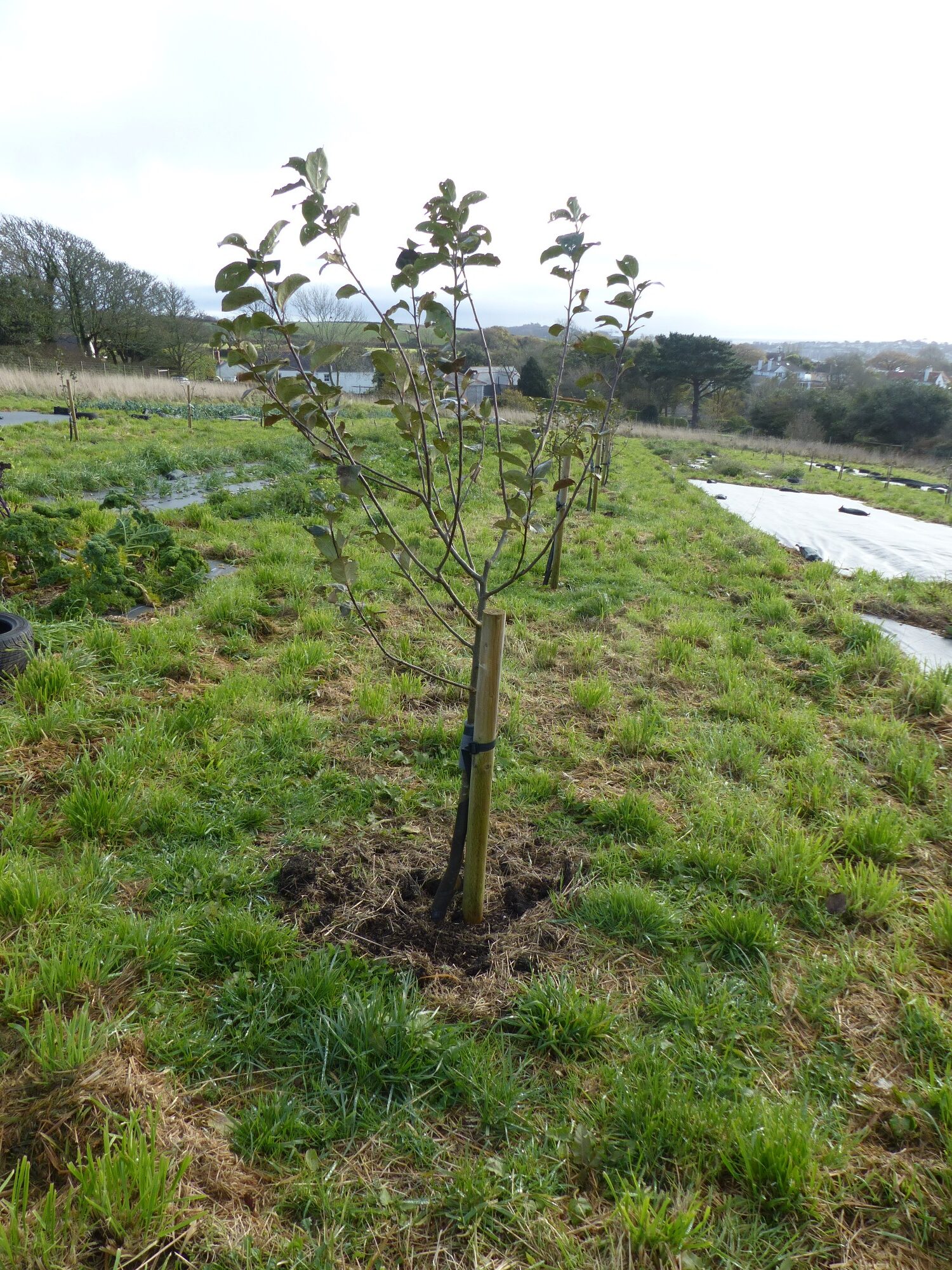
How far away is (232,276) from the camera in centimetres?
150

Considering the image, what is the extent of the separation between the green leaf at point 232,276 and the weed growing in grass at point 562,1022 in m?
2.07

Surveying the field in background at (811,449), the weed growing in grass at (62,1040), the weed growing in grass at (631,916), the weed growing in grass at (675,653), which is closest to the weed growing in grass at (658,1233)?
the weed growing in grass at (631,916)

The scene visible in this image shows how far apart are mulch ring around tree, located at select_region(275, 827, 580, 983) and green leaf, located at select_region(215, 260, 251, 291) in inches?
73.9

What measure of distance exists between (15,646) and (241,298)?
2.70 meters

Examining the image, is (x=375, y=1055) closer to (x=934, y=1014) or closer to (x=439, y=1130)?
(x=439, y=1130)

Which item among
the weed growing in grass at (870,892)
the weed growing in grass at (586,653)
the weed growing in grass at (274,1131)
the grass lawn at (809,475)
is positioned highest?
the grass lawn at (809,475)

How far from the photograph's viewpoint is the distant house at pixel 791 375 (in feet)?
144

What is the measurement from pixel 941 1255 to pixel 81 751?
329 cm

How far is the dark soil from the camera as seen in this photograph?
210cm

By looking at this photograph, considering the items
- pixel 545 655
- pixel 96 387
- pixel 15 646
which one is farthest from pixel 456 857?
pixel 96 387

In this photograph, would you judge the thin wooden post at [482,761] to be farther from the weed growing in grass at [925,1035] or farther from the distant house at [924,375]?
the distant house at [924,375]

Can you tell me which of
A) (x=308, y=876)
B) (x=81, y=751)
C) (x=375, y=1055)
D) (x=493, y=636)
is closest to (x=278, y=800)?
(x=308, y=876)

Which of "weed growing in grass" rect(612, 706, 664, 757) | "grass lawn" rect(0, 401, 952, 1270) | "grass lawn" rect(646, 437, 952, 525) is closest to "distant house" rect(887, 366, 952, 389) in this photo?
"grass lawn" rect(646, 437, 952, 525)

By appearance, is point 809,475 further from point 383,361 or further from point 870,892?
point 383,361
